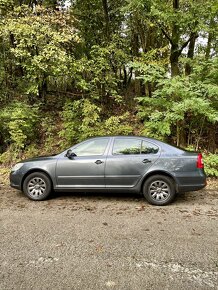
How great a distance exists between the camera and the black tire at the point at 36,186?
6.22 metres

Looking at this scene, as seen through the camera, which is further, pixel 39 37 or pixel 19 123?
pixel 19 123

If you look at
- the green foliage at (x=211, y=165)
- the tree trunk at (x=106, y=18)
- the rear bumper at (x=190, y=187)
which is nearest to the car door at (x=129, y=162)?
the rear bumper at (x=190, y=187)

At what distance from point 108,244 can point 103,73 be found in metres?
7.72

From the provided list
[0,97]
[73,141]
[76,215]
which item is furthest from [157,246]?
[0,97]

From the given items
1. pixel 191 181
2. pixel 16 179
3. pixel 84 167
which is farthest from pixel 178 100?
pixel 16 179

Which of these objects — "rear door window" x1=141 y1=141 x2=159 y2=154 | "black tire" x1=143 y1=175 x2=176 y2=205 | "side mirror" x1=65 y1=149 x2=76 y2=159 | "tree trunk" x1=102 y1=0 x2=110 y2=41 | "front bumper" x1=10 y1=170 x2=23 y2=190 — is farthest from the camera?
"tree trunk" x1=102 y1=0 x2=110 y2=41

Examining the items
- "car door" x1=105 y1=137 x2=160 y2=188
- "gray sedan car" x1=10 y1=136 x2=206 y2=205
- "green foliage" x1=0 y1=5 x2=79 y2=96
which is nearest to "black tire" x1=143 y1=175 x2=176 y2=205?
"gray sedan car" x1=10 y1=136 x2=206 y2=205

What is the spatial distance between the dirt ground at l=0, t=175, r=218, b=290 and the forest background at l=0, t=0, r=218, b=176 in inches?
120

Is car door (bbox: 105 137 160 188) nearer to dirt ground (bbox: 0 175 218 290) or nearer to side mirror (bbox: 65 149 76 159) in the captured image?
dirt ground (bbox: 0 175 218 290)

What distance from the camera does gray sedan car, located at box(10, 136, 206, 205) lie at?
578cm

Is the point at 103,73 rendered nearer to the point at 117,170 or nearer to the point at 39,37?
the point at 39,37

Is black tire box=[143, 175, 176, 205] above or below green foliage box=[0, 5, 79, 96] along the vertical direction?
below

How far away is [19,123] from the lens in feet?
32.1

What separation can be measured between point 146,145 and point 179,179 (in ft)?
3.30
